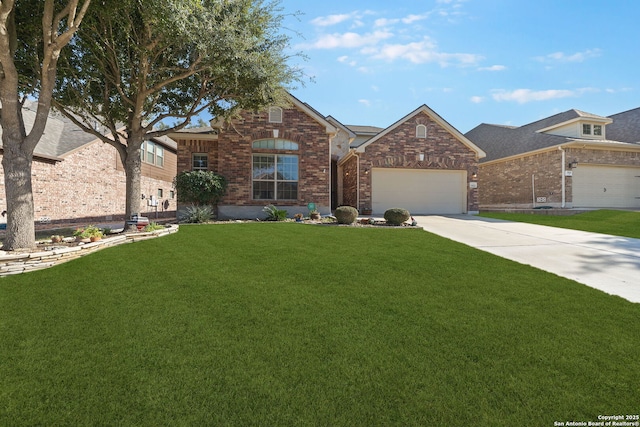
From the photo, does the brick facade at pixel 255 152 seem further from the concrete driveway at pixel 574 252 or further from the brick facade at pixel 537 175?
the brick facade at pixel 537 175

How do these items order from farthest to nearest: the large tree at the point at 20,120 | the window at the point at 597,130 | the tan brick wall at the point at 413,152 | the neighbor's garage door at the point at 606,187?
Answer: the window at the point at 597,130 → the neighbor's garage door at the point at 606,187 → the tan brick wall at the point at 413,152 → the large tree at the point at 20,120

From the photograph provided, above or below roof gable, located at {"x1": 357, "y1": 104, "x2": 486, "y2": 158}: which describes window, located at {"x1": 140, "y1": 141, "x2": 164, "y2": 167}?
below

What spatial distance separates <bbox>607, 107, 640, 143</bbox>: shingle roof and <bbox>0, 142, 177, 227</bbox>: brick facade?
1265 inches

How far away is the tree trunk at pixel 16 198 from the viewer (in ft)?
20.5

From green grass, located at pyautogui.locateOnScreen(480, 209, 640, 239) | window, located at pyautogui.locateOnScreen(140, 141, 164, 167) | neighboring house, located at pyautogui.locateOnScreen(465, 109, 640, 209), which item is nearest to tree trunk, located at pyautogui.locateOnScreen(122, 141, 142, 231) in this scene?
window, located at pyautogui.locateOnScreen(140, 141, 164, 167)

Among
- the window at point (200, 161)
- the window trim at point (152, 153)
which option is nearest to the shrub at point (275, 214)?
the window at point (200, 161)

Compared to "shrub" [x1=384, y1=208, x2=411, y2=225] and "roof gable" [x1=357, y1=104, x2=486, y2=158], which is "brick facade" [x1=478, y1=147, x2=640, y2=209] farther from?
"shrub" [x1=384, y1=208, x2=411, y2=225]

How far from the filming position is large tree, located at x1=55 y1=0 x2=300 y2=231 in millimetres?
7977

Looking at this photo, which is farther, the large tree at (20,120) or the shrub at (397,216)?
the shrub at (397,216)

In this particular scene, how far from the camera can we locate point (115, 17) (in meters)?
7.89

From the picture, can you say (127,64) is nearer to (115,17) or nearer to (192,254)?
(115,17)

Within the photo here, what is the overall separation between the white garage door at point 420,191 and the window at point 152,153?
47.1 feet

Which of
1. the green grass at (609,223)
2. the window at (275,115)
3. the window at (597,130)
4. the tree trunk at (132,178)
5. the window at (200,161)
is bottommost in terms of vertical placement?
the green grass at (609,223)

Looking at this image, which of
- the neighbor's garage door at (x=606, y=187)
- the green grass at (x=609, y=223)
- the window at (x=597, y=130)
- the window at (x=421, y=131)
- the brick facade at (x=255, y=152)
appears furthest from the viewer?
the window at (x=597, y=130)
